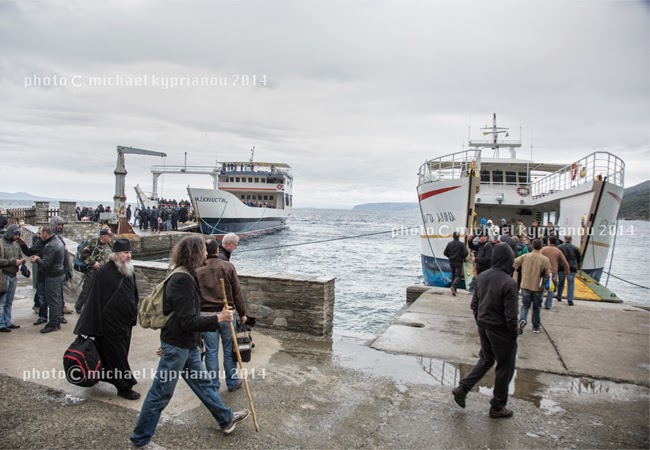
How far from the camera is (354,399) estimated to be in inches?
158

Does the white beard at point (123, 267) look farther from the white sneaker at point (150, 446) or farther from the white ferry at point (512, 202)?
the white ferry at point (512, 202)

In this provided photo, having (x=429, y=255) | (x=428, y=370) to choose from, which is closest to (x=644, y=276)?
(x=429, y=255)

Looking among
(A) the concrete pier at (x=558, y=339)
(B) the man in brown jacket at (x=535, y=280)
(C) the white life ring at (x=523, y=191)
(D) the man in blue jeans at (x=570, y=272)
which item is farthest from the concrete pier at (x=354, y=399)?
(C) the white life ring at (x=523, y=191)

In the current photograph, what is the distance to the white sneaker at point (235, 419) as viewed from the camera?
3312 mm

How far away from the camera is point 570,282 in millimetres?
8422

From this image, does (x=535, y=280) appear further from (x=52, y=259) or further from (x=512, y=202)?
(x=512, y=202)

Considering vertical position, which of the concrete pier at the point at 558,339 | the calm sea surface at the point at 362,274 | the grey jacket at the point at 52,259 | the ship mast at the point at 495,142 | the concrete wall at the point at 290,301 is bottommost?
the calm sea surface at the point at 362,274

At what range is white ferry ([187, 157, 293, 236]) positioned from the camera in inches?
1258

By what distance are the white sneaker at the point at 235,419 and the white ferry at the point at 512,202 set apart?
945 centimetres

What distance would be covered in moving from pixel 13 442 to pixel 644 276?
32.3 meters

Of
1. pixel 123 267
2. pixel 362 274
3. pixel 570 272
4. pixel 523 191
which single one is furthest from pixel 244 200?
pixel 123 267

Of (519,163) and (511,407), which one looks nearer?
(511,407)

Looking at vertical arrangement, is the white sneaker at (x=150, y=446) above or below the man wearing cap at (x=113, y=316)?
below

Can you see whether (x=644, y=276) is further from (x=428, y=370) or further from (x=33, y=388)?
(x=33, y=388)
